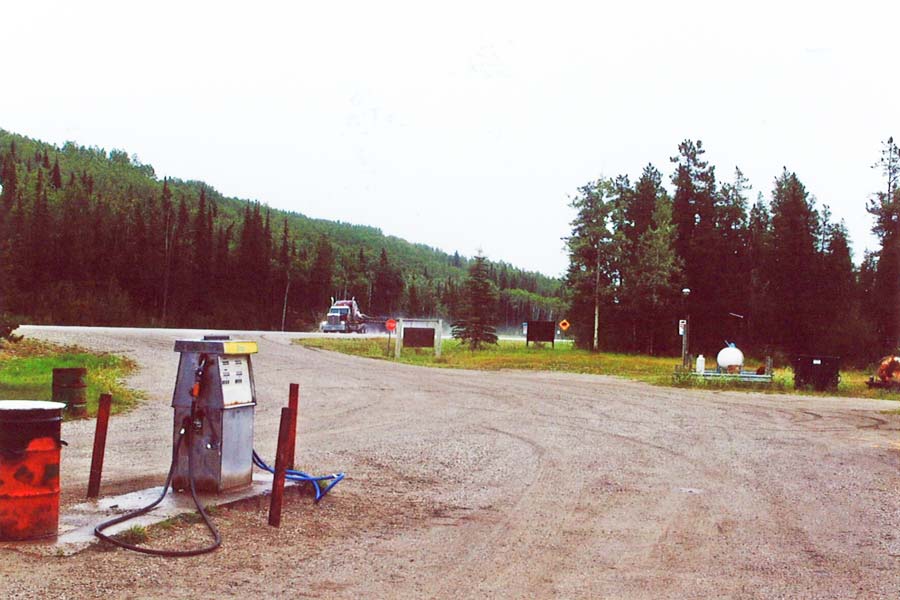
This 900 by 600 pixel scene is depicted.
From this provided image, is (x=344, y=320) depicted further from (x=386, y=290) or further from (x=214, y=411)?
(x=386, y=290)

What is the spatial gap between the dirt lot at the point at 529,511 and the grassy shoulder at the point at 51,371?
950mm

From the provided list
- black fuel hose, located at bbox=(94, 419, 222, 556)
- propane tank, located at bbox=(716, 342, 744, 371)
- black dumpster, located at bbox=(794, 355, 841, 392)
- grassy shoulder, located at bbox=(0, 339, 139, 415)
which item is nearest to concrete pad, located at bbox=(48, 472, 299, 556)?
black fuel hose, located at bbox=(94, 419, 222, 556)

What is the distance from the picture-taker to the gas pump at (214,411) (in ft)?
25.7

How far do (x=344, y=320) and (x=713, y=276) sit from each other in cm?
2845

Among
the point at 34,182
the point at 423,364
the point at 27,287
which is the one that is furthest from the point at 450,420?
the point at 34,182

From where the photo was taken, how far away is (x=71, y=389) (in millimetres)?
14961

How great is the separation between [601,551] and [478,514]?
5.37 ft

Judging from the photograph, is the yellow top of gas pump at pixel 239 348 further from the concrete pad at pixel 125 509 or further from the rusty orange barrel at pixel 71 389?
the rusty orange barrel at pixel 71 389

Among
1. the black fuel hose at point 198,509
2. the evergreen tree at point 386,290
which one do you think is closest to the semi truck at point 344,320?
the black fuel hose at point 198,509

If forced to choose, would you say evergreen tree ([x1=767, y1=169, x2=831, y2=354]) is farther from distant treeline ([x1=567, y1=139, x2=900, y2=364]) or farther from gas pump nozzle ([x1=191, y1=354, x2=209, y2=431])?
gas pump nozzle ([x1=191, y1=354, x2=209, y2=431])

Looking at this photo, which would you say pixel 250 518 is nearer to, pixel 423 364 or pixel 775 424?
pixel 775 424

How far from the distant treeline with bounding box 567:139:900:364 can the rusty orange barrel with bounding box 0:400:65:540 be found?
58.1 m

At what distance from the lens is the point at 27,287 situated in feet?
308

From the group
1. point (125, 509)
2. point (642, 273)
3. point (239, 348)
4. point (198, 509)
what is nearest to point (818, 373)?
point (239, 348)
